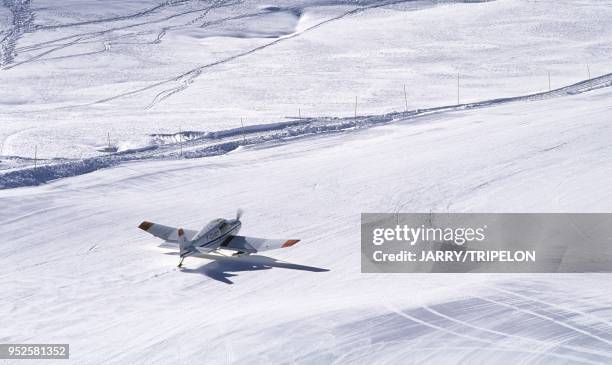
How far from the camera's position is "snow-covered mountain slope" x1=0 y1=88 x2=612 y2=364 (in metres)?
16.8

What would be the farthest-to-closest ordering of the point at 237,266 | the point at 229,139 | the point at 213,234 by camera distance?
the point at 229,139 → the point at 237,266 → the point at 213,234

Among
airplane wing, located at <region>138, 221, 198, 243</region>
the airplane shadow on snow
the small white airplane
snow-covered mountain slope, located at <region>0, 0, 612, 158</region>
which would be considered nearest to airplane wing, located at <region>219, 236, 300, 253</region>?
the small white airplane

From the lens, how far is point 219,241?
2164cm

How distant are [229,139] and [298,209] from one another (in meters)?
9.58

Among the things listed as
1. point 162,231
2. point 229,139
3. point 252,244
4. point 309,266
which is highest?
point 229,139

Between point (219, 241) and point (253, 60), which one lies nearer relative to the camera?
point (219, 241)

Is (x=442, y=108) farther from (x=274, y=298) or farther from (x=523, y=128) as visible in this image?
(x=274, y=298)

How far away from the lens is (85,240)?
77.6 feet

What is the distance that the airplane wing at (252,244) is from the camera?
21.6 m

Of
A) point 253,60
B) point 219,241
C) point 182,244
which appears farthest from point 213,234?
point 253,60

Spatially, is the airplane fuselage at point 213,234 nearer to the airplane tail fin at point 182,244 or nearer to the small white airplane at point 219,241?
the small white airplane at point 219,241

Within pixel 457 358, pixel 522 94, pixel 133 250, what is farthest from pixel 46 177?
pixel 522 94

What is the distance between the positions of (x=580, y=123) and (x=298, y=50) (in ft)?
89.1

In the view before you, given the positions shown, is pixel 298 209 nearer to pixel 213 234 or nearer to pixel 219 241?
pixel 219 241
